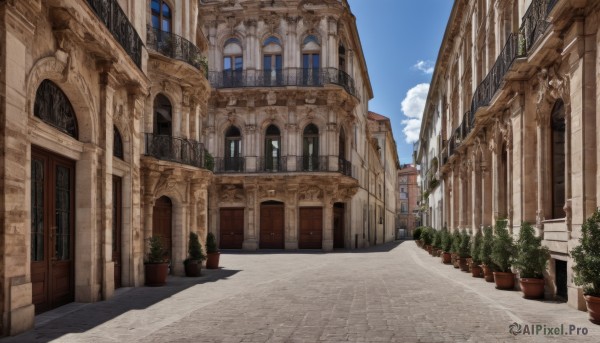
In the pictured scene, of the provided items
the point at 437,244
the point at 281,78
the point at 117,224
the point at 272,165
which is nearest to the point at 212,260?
the point at 117,224

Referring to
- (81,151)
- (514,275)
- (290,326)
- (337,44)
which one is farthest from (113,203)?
(337,44)

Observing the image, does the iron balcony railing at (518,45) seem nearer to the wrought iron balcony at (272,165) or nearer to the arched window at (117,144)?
the arched window at (117,144)

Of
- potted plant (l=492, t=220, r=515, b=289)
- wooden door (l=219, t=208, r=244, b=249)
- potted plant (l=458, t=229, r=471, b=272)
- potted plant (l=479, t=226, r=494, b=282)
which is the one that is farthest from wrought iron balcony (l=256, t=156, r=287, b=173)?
potted plant (l=492, t=220, r=515, b=289)

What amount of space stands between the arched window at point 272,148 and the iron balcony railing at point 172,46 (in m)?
15.3

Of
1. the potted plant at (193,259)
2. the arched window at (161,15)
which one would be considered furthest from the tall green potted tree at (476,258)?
the arched window at (161,15)

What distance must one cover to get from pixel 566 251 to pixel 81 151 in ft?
31.8

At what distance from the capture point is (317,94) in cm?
3228

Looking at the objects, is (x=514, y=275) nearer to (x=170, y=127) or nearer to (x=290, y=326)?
(x=290, y=326)

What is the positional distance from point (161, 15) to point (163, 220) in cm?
631

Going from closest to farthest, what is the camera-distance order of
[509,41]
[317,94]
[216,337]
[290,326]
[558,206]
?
[216,337] → [290,326] → [558,206] → [509,41] → [317,94]

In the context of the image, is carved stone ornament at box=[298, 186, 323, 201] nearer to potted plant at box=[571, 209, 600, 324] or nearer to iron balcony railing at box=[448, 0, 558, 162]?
iron balcony railing at box=[448, 0, 558, 162]

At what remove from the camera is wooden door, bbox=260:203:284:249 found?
32.9m

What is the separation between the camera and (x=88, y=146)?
1087 centimetres

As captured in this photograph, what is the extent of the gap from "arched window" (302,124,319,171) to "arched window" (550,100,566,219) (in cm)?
2014
